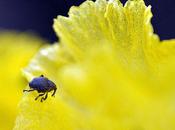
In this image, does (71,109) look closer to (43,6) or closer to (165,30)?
(165,30)

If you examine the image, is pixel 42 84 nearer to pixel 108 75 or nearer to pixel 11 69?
pixel 108 75

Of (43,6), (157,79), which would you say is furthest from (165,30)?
(43,6)

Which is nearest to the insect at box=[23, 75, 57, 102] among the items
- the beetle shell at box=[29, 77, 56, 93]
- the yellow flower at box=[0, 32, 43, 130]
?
the beetle shell at box=[29, 77, 56, 93]

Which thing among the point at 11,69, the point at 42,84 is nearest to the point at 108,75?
the point at 42,84

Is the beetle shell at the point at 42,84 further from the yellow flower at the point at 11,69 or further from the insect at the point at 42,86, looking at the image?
the yellow flower at the point at 11,69

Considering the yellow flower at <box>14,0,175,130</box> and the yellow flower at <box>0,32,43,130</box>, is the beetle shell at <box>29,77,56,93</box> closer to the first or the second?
the yellow flower at <box>14,0,175,130</box>

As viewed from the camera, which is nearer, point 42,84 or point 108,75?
point 108,75

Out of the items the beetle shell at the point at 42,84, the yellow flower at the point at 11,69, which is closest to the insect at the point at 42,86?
the beetle shell at the point at 42,84
